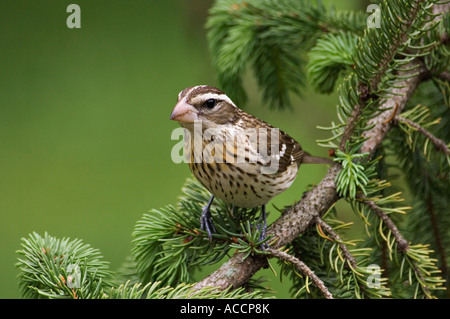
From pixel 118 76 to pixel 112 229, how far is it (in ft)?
4.80

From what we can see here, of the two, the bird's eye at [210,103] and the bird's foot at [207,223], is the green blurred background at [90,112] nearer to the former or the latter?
the bird's eye at [210,103]

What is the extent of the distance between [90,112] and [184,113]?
10.3 feet

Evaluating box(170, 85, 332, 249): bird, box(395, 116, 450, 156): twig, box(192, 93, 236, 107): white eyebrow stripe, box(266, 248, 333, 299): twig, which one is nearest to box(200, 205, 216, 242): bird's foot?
box(170, 85, 332, 249): bird

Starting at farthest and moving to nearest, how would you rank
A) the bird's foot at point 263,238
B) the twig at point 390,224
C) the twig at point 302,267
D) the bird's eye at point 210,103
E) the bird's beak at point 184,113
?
the bird's eye at point 210,103 → the bird's beak at point 184,113 → the twig at point 390,224 → the bird's foot at point 263,238 → the twig at point 302,267

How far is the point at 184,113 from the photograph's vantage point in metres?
2.23

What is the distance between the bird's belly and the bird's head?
183 millimetres

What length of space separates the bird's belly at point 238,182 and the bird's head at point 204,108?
18cm

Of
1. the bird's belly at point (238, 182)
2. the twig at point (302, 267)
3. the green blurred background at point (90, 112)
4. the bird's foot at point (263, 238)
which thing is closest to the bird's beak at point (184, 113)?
the bird's belly at point (238, 182)

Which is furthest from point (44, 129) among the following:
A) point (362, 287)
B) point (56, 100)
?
point (362, 287)

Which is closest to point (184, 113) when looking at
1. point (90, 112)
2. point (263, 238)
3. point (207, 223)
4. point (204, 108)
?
point (204, 108)

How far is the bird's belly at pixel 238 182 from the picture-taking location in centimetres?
230

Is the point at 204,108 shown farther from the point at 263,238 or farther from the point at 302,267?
the point at 302,267

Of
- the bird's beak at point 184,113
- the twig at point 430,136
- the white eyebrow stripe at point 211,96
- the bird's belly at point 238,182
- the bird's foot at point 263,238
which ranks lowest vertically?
the bird's foot at point 263,238

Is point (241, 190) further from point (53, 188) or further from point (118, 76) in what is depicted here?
point (118, 76)
